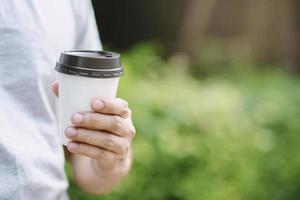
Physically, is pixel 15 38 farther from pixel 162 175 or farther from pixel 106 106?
pixel 162 175

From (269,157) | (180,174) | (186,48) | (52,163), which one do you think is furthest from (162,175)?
(186,48)

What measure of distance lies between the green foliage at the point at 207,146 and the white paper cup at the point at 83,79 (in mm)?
1734

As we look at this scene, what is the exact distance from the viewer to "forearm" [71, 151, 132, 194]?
1969 millimetres

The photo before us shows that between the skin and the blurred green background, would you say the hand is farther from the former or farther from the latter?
the blurred green background

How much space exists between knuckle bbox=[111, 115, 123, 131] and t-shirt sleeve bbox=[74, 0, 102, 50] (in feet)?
1.31

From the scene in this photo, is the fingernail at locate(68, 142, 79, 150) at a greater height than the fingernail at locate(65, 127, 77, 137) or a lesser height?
lesser

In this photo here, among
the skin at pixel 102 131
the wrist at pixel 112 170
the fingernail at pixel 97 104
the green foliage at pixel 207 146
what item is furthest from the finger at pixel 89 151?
the green foliage at pixel 207 146

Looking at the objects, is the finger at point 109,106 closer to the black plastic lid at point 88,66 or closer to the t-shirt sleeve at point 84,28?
the black plastic lid at point 88,66

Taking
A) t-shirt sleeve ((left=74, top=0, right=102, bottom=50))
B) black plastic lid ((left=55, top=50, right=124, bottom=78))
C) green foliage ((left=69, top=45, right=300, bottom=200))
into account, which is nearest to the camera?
black plastic lid ((left=55, top=50, right=124, bottom=78))

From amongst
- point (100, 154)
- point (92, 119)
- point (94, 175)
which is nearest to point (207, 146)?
point (94, 175)

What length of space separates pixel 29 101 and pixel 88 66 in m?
0.25

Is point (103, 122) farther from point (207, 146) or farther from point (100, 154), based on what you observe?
point (207, 146)

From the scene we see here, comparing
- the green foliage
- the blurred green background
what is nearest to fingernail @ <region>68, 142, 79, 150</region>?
the blurred green background

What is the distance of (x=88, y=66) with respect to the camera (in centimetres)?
146
